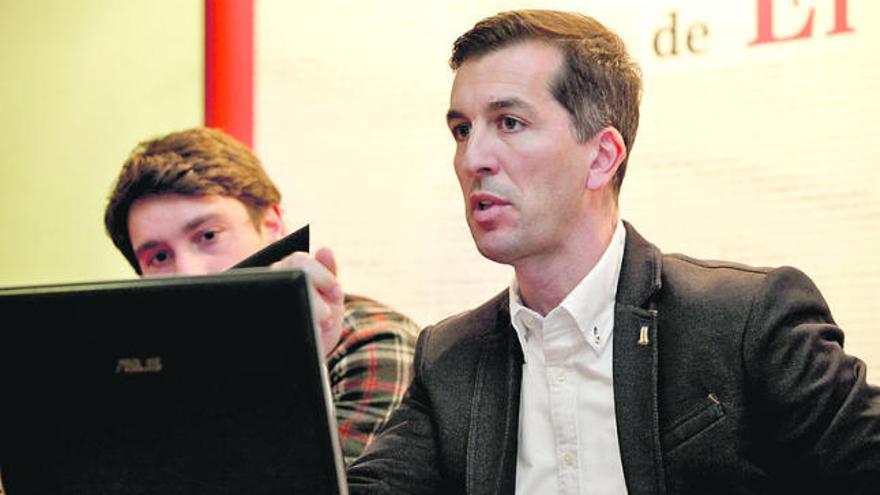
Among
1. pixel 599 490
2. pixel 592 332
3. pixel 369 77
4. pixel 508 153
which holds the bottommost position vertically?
pixel 599 490

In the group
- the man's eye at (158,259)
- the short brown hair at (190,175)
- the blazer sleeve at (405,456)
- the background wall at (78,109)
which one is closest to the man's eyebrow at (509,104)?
the blazer sleeve at (405,456)

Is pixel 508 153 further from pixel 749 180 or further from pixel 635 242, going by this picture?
pixel 749 180

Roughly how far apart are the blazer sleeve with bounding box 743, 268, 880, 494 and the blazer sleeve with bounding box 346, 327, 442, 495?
0.49 m

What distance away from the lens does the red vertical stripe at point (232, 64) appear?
2.54 meters

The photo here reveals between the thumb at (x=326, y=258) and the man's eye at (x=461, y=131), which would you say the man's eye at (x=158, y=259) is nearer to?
the man's eye at (x=461, y=131)

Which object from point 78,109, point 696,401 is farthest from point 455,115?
point 78,109

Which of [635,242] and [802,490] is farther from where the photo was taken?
[635,242]

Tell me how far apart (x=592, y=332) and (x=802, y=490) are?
1.15 feet

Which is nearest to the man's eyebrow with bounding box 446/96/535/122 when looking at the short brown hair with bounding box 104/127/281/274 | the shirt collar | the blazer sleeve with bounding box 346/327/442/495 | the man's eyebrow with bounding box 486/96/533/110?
the man's eyebrow with bounding box 486/96/533/110

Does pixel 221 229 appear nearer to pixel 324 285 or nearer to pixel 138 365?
pixel 324 285

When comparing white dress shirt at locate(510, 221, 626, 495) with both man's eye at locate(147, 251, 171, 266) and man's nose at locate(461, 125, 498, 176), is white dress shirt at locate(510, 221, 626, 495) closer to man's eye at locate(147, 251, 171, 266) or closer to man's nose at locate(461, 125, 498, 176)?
man's nose at locate(461, 125, 498, 176)

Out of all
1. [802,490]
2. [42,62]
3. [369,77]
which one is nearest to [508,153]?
[802,490]

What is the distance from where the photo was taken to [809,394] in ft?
4.47

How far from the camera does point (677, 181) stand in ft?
6.98
